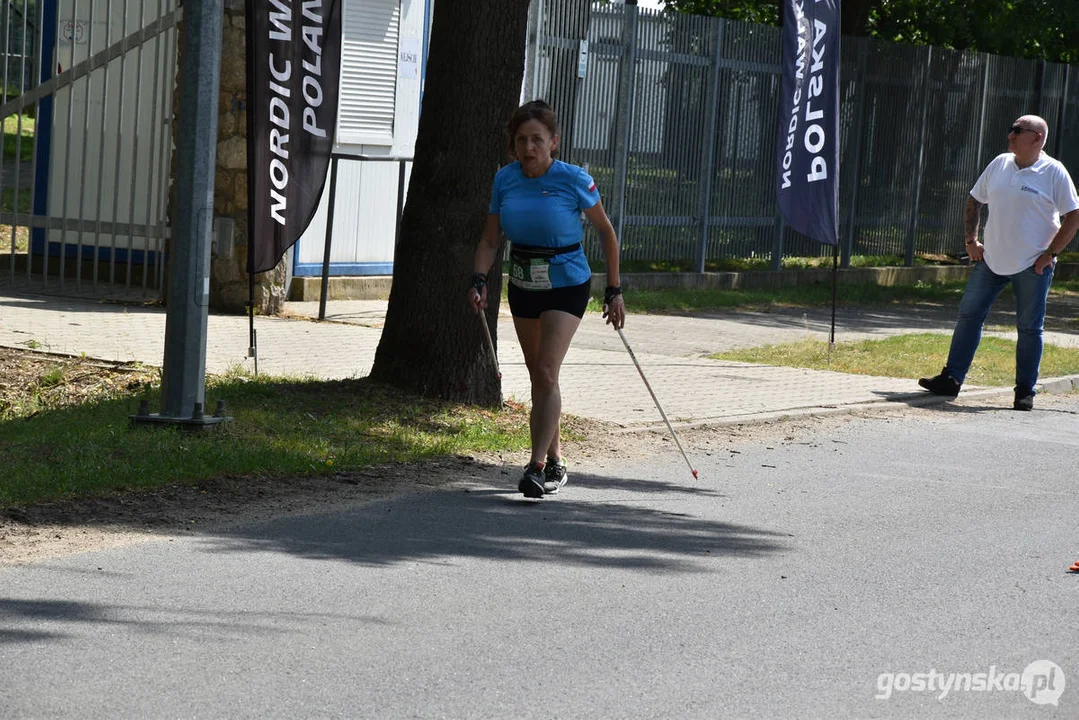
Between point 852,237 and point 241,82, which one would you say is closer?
point 241,82

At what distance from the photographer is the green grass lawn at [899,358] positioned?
1298 cm

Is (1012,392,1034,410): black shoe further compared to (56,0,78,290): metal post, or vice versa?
(56,0,78,290): metal post

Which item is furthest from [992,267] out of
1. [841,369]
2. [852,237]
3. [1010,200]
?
[852,237]

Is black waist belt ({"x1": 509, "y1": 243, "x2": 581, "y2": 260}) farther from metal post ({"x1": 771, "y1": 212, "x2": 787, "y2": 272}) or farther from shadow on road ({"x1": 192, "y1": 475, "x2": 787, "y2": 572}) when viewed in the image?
metal post ({"x1": 771, "y1": 212, "x2": 787, "y2": 272})

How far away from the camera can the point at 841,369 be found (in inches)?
510

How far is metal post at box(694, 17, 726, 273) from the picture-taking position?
62.9 feet

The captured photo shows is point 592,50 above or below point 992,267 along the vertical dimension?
above

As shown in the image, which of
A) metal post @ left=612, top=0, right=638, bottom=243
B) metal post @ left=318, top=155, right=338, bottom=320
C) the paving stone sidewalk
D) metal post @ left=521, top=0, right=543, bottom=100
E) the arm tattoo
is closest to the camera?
the paving stone sidewalk

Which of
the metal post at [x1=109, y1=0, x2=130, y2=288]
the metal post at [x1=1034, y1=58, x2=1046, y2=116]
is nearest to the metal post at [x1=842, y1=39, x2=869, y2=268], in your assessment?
the metal post at [x1=1034, y1=58, x2=1046, y2=116]

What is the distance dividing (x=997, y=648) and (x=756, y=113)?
15200mm

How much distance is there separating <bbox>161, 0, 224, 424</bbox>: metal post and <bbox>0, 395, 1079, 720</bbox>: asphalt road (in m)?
1.52

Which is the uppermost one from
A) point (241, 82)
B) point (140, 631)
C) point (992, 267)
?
point (241, 82)

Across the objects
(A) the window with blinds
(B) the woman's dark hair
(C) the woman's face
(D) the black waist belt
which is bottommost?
(D) the black waist belt

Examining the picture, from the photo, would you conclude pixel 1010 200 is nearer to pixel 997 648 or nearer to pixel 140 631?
pixel 997 648
